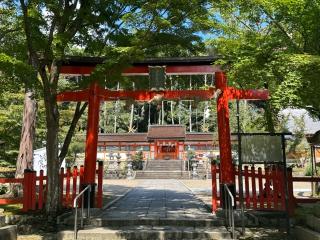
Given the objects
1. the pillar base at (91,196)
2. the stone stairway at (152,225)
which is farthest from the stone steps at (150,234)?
the pillar base at (91,196)

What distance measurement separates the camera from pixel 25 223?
10.4 meters

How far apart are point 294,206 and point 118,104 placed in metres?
52.9

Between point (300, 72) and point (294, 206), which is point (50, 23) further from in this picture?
point (294, 206)

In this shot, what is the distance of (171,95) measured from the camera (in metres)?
11.7

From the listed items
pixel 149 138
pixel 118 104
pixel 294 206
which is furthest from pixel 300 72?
pixel 118 104

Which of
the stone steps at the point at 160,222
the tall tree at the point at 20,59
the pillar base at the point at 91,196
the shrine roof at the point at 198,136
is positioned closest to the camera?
the tall tree at the point at 20,59

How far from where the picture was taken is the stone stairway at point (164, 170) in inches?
1414

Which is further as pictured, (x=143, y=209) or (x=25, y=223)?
(x=143, y=209)

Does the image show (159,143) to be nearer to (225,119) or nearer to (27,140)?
(27,140)

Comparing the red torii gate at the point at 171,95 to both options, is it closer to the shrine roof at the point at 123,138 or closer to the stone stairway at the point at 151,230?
the stone stairway at the point at 151,230

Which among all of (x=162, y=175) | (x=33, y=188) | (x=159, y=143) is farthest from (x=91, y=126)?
(x=159, y=143)

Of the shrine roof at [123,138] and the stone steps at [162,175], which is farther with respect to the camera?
the shrine roof at [123,138]

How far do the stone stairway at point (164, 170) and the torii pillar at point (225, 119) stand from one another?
24256mm

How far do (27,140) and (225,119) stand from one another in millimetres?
7040
